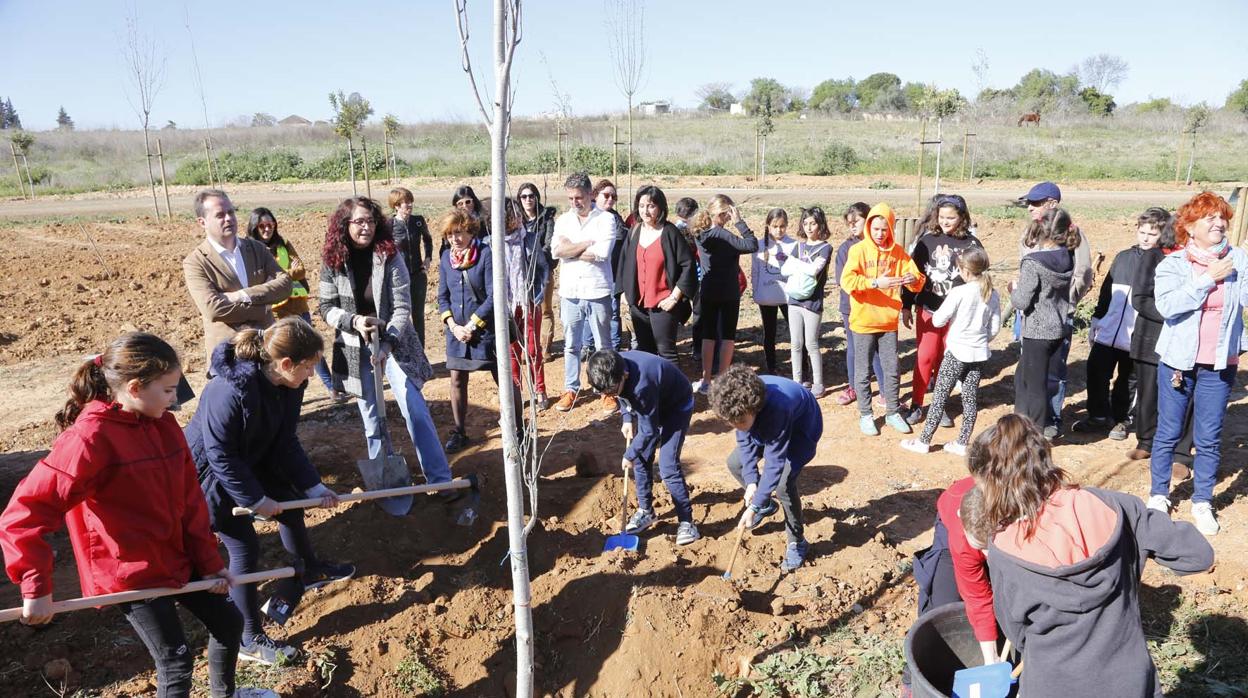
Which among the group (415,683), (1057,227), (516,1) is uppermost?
(516,1)

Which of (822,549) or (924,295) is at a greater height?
(924,295)

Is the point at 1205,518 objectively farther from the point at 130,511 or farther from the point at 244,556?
the point at 130,511

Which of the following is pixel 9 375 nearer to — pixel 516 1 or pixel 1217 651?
pixel 516 1

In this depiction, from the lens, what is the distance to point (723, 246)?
6785 millimetres

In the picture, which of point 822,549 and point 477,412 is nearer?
point 822,549

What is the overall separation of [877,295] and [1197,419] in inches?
86.1

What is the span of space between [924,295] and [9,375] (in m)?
8.87

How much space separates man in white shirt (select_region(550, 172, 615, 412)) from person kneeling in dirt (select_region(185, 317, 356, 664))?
304 cm

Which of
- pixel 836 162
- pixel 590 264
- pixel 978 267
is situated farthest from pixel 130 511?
pixel 836 162

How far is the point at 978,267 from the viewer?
570cm

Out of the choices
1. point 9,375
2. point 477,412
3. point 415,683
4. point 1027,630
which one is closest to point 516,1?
point 1027,630

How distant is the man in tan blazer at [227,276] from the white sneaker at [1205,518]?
5.67 meters

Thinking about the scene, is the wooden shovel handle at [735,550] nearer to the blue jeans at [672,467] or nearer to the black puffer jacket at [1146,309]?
the blue jeans at [672,467]

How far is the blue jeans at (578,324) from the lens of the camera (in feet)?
21.6
